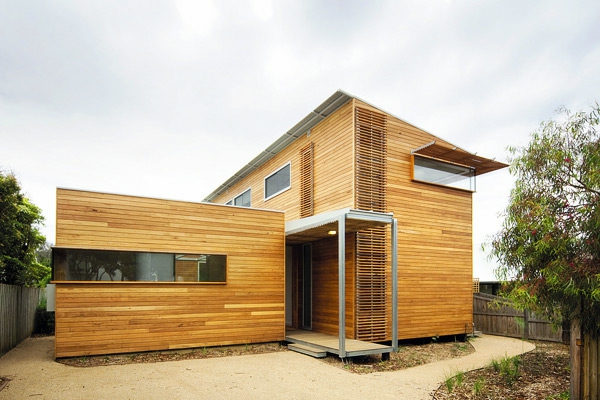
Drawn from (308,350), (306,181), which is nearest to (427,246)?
(306,181)

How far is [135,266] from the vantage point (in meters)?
8.55

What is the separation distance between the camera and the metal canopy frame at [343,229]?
808 centimetres

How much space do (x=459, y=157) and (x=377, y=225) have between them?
11.9 ft

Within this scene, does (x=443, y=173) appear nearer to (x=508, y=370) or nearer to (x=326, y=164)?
(x=326, y=164)

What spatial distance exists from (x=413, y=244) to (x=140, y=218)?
21.2 ft

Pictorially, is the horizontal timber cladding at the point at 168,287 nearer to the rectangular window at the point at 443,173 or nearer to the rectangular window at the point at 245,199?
the rectangular window at the point at 443,173

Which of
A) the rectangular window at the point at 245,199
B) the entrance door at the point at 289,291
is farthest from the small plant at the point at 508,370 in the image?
the rectangular window at the point at 245,199

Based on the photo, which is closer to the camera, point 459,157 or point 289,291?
point 459,157

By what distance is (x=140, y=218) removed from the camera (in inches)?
343

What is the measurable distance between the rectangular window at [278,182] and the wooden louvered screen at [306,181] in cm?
94

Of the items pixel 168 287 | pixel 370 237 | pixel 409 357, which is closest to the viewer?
pixel 409 357

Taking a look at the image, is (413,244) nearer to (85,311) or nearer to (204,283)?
(204,283)

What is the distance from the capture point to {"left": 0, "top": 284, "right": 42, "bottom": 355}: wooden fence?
8.54 metres

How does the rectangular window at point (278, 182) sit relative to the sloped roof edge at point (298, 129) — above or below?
below
